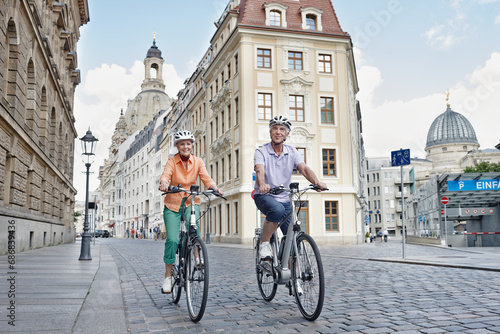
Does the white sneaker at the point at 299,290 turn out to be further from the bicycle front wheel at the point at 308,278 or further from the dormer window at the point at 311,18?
the dormer window at the point at 311,18

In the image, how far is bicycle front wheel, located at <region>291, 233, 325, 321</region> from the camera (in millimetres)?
4730

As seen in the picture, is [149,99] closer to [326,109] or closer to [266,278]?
[326,109]

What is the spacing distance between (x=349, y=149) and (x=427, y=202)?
6.17 m

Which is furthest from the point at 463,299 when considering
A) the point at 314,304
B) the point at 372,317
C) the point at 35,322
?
the point at 35,322

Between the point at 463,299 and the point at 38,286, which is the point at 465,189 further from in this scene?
the point at 38,286

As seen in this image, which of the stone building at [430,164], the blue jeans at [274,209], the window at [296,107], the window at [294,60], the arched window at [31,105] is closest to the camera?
the blue jeans at [274,209]

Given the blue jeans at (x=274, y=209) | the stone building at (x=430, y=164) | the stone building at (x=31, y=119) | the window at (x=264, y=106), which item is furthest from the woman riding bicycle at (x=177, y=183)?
the stone building at (x=430, y=164)

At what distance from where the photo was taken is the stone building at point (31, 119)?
15.1 meters

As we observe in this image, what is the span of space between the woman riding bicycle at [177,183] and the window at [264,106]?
91.7 ft

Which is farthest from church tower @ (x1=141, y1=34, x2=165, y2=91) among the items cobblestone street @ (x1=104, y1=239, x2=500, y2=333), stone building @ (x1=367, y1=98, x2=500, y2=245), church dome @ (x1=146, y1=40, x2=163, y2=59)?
cobblestone street @ (x1=104, y1=239, x2=500, y2=333)

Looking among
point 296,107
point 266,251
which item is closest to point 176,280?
point 266,251

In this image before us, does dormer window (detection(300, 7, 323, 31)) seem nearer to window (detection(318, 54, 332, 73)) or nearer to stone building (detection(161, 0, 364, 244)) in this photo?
stone building (detection(161, 0, 364, 244))

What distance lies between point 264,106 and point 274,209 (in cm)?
2894

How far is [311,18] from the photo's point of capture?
1422 inches
